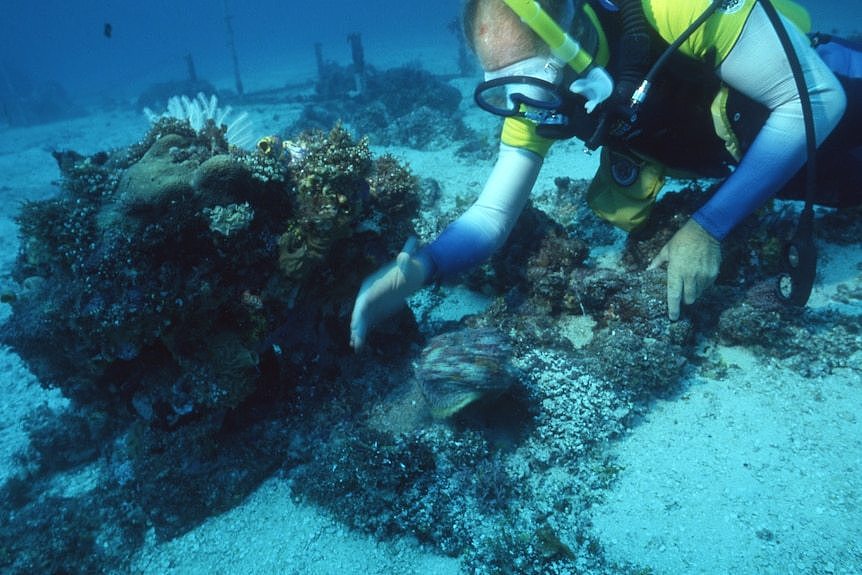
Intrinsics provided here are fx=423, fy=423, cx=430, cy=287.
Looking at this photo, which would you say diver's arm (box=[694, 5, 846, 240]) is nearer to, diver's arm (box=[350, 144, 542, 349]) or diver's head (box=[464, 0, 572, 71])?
diver's head (box=[464, 0, 572, 71])

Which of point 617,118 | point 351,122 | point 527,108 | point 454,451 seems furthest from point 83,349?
point 351,122

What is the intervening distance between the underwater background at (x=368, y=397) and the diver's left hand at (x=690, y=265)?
151 millimetres

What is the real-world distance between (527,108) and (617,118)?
1.81 ft

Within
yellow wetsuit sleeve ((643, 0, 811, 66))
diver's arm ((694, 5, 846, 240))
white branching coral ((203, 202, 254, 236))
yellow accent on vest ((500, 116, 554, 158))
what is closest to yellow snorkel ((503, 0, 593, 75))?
yellow wetsuit sleeve ((643, 0, 811, 66))

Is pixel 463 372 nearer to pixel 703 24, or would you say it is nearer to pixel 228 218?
pixel 228 218

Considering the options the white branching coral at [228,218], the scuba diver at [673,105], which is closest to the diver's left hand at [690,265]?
the scuba diver at [673,105]

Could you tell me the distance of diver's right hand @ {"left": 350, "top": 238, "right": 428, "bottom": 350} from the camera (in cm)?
274

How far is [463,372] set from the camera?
8.75ft

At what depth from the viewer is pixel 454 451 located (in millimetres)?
2709

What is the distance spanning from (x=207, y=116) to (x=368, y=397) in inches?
109

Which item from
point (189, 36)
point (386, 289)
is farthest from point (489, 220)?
point (189, 36)

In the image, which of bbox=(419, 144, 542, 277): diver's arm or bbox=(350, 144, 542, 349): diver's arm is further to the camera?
bbox=(419, 144, 542, 277): diver's arm

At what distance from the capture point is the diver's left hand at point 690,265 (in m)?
2.79

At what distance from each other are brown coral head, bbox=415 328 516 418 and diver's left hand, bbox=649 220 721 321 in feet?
4.08
